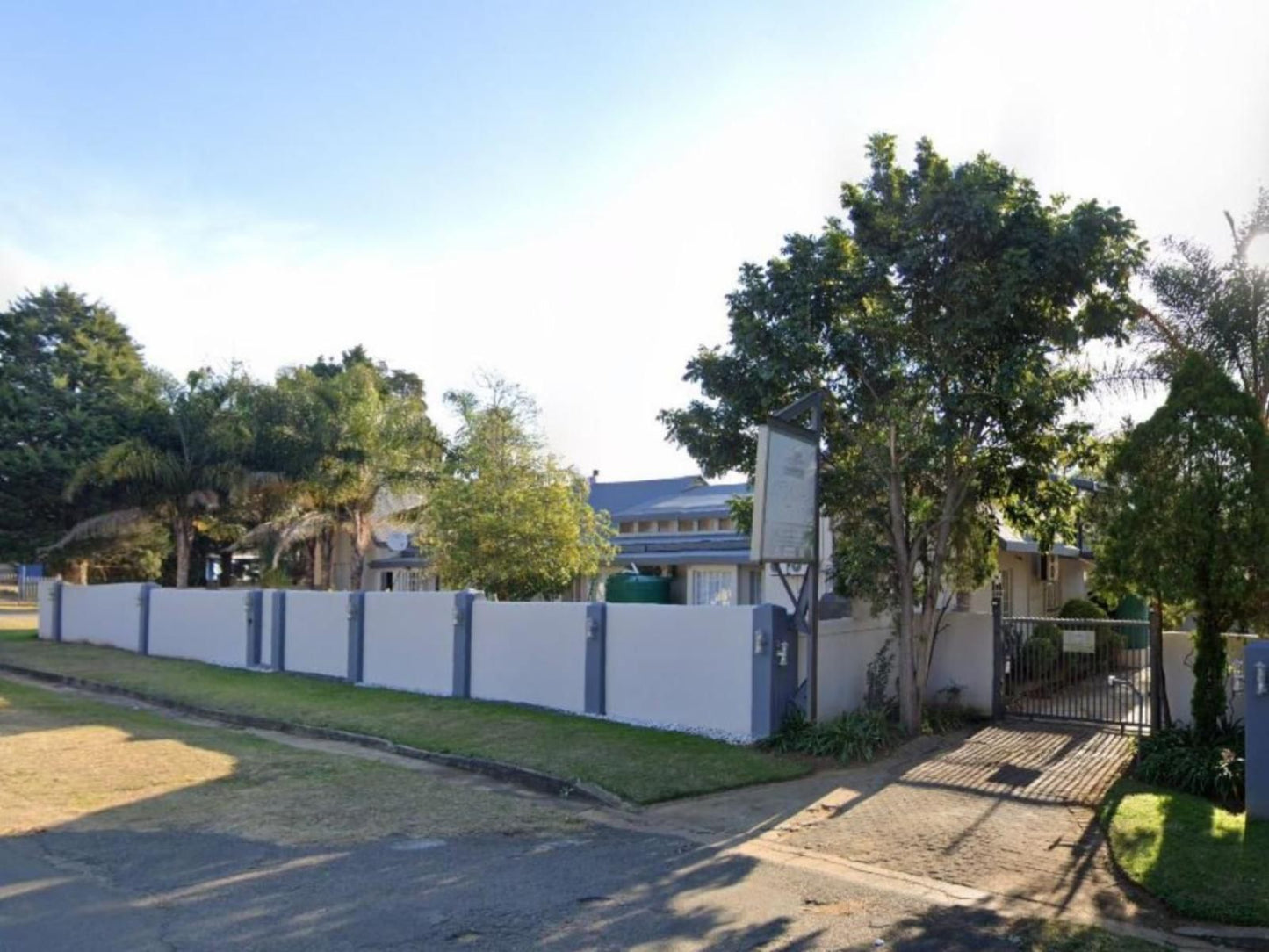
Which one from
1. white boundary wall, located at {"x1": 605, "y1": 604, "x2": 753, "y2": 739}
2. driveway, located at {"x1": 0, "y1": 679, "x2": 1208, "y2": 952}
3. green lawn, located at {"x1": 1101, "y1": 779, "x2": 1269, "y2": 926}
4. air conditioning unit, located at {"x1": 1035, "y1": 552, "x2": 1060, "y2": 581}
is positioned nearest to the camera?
driveway, located at {"x1": 0, "y1": 679, "x2": 1208, "y2": 952}

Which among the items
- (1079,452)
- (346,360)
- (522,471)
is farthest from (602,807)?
(346,360)

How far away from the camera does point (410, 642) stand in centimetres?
1750

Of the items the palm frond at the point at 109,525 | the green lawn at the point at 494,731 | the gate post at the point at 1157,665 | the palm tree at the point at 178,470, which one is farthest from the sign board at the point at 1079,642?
the palm frond at the point at 109,525

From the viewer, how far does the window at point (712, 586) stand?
25062 mm

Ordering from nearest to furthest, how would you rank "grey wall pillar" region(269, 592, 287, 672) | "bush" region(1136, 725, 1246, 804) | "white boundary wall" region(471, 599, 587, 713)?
"bush" region(1136, 725, 1246, 804) < "white boundary wall" region(471, 599, 587, 713) < "grey wall pillar" region(269, 592, 287, 672)

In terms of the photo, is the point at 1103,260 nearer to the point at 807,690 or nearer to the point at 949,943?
the point at 807,690

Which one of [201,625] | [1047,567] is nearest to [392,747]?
[201,625]

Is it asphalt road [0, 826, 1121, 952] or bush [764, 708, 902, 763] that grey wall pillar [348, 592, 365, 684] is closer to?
bush [764, 708, 902, 763]

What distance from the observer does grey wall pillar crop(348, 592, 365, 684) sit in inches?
724

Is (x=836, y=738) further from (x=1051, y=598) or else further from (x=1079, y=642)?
(x=1051, y=598)

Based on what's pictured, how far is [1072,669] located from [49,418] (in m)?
34.8

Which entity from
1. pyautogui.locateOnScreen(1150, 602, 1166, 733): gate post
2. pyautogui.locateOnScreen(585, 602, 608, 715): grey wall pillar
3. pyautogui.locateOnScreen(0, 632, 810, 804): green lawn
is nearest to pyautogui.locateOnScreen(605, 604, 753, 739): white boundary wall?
pyautogui.locateOnScreen(585, 602, 608, 715): grey wall pillar

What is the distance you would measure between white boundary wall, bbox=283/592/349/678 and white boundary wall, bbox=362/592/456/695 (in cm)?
79

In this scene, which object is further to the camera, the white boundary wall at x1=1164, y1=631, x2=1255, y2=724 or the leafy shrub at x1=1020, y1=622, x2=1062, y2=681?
the leafy shrub at x1=1020, y1=622, x2=1062, y2=681
